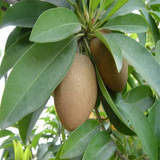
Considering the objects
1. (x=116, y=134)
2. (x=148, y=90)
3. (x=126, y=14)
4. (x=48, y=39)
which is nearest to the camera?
(x=48, y=39)

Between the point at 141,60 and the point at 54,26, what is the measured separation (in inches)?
7.9

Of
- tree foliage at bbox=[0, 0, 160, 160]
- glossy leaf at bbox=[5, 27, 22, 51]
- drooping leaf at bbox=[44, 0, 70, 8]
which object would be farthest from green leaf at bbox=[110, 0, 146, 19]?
glossy leaf at bbox=[5, 27, 22, 51]

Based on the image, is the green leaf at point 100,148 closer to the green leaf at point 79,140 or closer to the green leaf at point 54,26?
the green leaf at point 79,140

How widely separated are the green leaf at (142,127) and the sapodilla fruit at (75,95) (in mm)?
80

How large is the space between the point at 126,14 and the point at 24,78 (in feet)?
0.89

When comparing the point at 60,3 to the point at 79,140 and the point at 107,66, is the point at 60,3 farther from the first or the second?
the point at 79,140

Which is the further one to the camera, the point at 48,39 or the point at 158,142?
the point at 158,142

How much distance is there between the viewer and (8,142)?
1129 millimetres

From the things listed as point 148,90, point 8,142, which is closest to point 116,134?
point 148,90

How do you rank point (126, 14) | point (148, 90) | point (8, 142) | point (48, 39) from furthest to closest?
point (8, 142) < point (148, 90) < point (126, 14) < point (48, 39)

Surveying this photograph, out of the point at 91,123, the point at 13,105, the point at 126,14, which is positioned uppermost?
the point at 126,14

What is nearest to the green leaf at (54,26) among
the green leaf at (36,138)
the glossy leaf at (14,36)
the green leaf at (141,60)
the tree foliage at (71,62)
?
the tree foliage at (71,62)

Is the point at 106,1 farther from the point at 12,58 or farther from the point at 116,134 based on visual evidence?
the point at 116,134

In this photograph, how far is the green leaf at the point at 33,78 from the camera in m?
0.52
